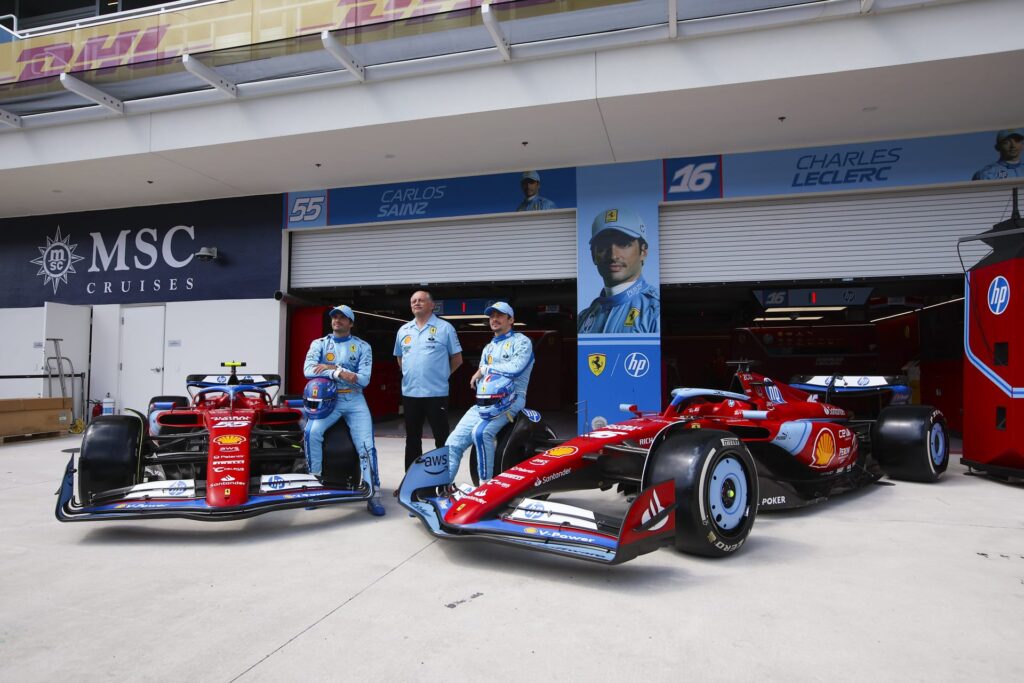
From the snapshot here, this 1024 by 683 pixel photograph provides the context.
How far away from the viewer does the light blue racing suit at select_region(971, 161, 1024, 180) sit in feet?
26.2

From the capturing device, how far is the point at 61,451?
8281 millimetres

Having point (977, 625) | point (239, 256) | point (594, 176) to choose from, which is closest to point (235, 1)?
point (239, 256)

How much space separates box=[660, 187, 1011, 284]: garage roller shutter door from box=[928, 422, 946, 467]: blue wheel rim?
3179 mm

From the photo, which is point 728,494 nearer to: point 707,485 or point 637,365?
point 707,485

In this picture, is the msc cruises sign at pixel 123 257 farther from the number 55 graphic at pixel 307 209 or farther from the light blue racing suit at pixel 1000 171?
the light blue racing suit at pixel 1000 171

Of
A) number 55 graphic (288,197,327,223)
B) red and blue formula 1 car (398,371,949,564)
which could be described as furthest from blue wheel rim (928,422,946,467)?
number 55 graphic (288,197,327,223)

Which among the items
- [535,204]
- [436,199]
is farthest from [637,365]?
[436,199]

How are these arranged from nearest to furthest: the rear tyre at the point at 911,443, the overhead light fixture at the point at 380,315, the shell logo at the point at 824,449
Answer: the shell logo at the point at 824,449, the rear tyre at the point at 911,443, the overhead light fixture at the point at 380,315

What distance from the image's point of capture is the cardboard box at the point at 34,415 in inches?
358

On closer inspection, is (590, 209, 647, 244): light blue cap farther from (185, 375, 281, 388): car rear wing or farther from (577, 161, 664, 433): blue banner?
(185, 375, 281, 388): car rear wing

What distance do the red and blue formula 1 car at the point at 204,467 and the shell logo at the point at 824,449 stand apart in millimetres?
3239

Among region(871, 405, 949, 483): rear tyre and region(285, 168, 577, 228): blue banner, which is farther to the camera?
region(285, 168, 577, 228): blue banner

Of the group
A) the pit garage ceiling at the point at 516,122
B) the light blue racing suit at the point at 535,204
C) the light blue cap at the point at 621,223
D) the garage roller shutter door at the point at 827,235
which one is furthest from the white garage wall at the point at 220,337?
the garage roller shutter door at the point at 827,235

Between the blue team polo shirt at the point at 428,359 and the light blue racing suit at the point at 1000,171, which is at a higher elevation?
the light blue racing suit at the point at 1000,171
